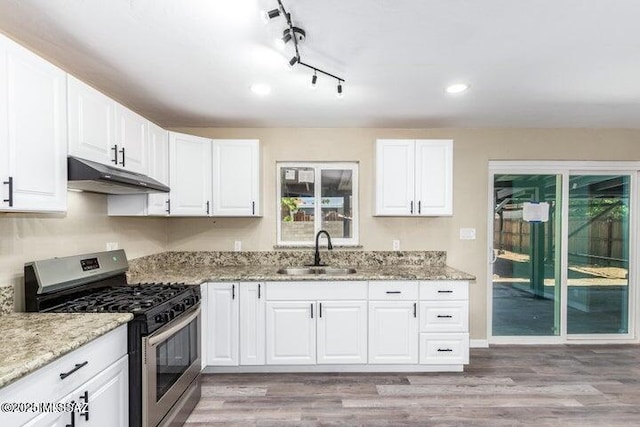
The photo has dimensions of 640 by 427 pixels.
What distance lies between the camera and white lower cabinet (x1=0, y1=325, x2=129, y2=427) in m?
1.22

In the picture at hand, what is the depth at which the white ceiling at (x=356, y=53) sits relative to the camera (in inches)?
64.7

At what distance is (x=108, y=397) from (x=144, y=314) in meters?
0.41

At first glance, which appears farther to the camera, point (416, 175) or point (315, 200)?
point (315, 200)

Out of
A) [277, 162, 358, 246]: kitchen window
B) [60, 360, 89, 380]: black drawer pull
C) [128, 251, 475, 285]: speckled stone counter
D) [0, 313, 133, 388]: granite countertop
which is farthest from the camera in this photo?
[277, 162, 358, 246]: kitchen window

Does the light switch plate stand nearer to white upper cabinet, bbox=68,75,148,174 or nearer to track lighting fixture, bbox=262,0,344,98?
track lighting fixture, bbox=262,0,344,98

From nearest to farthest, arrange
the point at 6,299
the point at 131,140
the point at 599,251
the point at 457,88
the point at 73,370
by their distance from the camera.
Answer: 1. the point at 73,370
2. the point at 6,299
3. the point at 131,140
4. the point at 457,88
5. the point at 599,251

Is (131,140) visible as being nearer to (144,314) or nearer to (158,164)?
(158,164)

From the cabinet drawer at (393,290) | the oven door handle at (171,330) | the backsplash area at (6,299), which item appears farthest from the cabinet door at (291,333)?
the backsplash area at (6,299)

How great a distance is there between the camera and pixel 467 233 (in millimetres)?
3730

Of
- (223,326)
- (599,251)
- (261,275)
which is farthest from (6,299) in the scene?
(599,251)

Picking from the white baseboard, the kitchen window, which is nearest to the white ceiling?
the kitchen window

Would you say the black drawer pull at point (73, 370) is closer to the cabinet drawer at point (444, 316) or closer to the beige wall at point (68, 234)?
the beige wall at point (68, 234)

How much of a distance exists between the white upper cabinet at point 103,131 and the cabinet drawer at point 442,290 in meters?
2.57

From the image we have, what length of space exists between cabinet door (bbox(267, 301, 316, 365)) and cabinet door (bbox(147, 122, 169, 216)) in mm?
1272
